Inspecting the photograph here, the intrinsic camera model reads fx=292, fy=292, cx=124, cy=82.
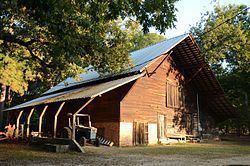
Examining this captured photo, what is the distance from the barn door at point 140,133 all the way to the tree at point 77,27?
6.00m

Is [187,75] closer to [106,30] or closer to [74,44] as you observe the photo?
[106,30]

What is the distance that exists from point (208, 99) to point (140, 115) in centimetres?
850

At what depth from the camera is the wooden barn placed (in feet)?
64.2

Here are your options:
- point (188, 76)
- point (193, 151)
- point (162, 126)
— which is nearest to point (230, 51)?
point (188, 76)

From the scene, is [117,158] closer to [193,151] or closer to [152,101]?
[193,151]

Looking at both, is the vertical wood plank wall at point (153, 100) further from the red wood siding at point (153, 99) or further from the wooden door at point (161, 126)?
the wooden door at point (161, 126)

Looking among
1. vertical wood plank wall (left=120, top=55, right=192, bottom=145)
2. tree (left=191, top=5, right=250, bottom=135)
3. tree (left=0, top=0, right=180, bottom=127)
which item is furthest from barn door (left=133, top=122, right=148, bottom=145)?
tree (left=191, top=5, right=250, bottom=135)

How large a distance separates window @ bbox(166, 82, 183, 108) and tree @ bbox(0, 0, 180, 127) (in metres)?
8.79

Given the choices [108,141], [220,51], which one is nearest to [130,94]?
[108,141]

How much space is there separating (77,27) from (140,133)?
11.2 metres

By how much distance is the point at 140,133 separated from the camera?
20391mm

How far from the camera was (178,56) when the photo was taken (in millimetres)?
24516

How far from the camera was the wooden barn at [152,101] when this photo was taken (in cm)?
1956

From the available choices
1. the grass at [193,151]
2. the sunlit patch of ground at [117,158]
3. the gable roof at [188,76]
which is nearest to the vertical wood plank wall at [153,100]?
the gable roof at [188,76]
